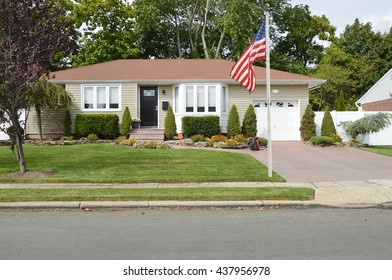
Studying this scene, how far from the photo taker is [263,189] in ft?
31.9

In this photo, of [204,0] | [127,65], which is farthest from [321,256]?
[204,0]

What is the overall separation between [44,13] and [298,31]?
1490 inches

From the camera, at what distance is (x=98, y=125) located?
2248 centimetres

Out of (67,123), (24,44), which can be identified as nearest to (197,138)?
(67,123)

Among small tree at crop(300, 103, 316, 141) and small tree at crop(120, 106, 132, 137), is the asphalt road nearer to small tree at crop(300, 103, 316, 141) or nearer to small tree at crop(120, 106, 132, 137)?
small tree at crop(120, 106, 132, 137)

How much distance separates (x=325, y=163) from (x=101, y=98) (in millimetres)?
13955

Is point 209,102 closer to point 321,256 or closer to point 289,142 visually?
point 289,142

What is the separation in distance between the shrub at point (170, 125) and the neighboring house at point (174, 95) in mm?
755

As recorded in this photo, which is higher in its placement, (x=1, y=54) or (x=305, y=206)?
(x=1, y=54)

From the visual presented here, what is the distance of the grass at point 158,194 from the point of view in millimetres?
8930

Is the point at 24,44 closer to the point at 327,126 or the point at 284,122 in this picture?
the point at 284,122

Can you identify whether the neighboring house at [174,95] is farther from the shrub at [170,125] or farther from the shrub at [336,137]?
the shrub at [336,137]

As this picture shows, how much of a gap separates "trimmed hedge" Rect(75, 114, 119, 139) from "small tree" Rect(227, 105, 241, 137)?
6386 millimetres

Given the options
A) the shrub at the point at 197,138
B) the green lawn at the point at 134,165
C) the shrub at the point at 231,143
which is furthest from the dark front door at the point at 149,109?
the shrub at the point at 231,143
